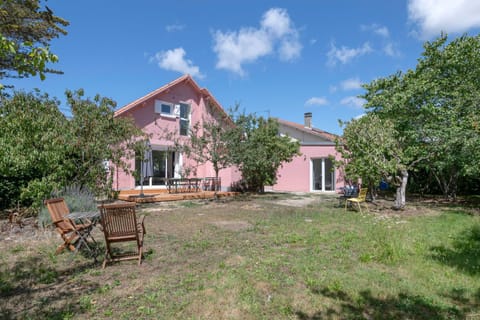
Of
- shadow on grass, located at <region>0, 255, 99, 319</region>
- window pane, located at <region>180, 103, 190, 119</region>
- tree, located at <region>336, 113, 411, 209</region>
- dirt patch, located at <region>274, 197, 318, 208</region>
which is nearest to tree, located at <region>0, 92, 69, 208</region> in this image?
shadow on grass, located at <region>0, 255, 99, 319</region>

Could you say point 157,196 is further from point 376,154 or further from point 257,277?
point 257,277

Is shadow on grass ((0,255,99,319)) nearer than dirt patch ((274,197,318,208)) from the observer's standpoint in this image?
Yes

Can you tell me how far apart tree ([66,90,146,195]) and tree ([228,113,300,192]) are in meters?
5.35

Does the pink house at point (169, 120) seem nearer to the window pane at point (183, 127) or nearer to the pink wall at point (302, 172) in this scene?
the window pane at point (183, 127)

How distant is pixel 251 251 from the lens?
18.3 feet

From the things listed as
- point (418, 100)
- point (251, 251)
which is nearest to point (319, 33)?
point (418, 100)

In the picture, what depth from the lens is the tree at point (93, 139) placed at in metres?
9.26

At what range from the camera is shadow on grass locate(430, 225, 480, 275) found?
4.75 m

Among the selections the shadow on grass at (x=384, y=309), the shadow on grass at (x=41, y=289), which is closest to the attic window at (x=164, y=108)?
the shadow on grass at (x=41, y=289)

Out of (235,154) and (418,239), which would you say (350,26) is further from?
(418,239)

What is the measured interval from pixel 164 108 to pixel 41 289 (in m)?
13.9

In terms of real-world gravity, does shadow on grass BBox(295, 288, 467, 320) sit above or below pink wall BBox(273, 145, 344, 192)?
below

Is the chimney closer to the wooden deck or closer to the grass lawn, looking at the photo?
the wooden deck

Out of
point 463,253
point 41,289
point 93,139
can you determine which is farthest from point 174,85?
point 463,253
